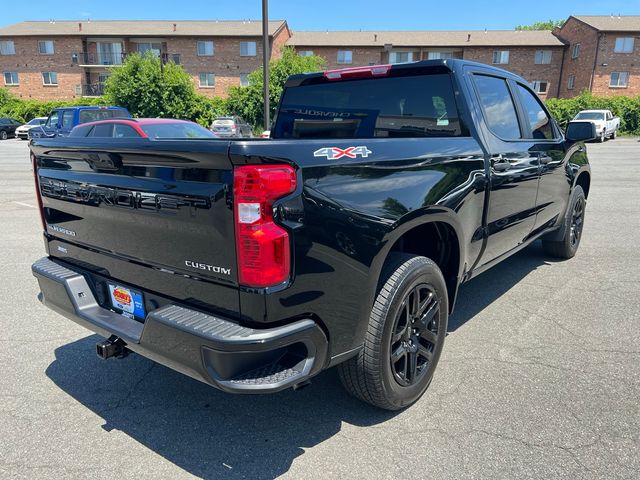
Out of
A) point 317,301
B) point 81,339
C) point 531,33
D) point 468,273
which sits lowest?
point 81,339

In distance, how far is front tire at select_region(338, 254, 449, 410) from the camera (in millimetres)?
2557

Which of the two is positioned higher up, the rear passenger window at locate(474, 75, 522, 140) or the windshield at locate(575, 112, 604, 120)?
the rear passenger window at locate(474, 75, 522, 140)

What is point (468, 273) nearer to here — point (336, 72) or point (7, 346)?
point (336, 72)

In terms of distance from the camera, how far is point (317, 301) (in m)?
2.22

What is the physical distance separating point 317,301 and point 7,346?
2802 millimetres

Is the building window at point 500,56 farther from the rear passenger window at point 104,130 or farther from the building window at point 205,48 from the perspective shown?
the rear passenger window at point 104,130

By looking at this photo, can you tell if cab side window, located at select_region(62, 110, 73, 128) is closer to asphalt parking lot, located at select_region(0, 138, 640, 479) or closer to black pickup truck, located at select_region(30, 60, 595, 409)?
asphalt parking lot, located at select_region(0, 138, 640, 479)

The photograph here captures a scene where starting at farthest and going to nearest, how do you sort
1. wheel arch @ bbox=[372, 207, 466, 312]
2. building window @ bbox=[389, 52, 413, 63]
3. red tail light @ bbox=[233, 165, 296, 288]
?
building window @ bbox=[389, 52, 413, 63], wheel arch @ bbox=[372, 207, 466, 312], red tail light @ bbox=[233, 165, 296, 288]

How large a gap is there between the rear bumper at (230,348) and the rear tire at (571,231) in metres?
4.40

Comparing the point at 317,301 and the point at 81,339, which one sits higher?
the point at 317,301

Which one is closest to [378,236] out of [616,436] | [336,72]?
[616,436]

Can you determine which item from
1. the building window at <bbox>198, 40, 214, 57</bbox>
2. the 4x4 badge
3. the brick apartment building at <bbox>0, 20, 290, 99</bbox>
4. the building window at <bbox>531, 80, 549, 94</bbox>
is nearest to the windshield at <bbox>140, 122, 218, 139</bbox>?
the 4x4 badge

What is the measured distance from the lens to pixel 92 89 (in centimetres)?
4828

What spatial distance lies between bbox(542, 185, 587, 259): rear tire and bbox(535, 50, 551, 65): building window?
47578 millimetres
